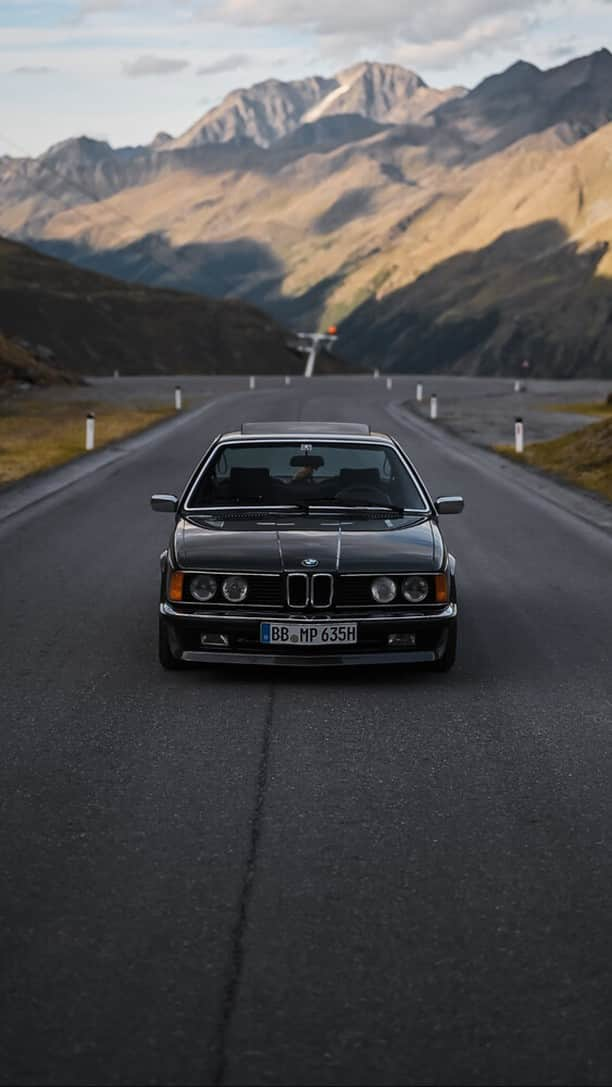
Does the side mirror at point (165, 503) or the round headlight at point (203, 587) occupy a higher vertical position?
the side mirror at point (165, 503)

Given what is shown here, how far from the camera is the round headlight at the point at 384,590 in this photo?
880 centimetres

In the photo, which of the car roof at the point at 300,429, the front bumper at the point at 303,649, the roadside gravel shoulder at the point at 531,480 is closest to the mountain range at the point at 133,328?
the roadside gravel shoulder at the point at 531,480

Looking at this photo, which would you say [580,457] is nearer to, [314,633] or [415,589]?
[415,589]

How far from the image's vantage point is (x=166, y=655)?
29.9ft

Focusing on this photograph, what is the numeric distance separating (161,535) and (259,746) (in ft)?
30.6

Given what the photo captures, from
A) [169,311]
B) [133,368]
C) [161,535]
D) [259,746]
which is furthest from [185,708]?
[169,311]

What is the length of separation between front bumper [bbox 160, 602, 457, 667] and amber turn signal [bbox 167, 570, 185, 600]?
70 mm

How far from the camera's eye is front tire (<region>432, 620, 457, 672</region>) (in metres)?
8.97

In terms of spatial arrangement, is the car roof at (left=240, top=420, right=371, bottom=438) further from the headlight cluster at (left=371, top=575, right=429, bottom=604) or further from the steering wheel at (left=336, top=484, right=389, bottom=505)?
the headlight cluster at (left=371, top=575, right=429, bottom=604)

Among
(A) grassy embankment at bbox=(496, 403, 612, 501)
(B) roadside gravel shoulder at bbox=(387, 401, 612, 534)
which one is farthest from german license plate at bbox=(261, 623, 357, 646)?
(A) grassy embankment at bbox=(496, 403, 612, 501)

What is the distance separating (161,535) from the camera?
1655cm

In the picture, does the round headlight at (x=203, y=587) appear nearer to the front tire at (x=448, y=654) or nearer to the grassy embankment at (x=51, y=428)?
the front tire at (x=448, y=654)

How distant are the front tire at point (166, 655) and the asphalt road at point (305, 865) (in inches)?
3.9

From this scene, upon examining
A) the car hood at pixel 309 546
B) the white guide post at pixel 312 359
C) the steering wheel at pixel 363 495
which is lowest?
the car hood at pixel 309 546
